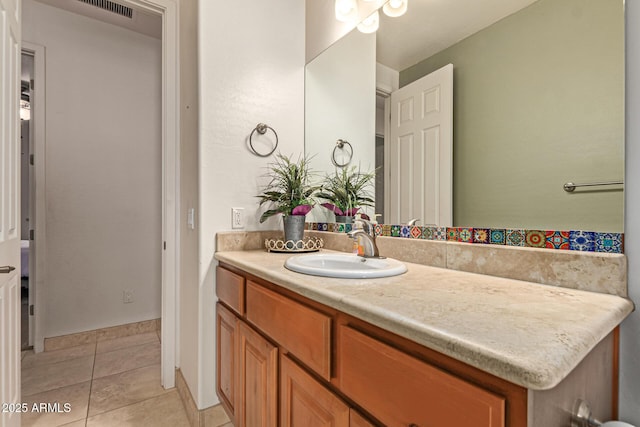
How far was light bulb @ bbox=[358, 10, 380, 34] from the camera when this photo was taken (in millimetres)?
1485

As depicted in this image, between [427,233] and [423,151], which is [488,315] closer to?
[427,233]

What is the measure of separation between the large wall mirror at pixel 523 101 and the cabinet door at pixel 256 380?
0.74 metres

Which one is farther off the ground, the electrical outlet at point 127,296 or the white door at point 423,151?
the white door at point 423,151

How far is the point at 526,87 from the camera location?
941 mm

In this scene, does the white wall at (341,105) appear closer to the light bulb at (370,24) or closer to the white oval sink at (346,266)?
the light bulb at (370,24)

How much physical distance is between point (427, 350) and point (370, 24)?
4.93ft

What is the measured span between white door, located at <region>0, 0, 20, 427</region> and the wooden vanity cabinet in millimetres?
769

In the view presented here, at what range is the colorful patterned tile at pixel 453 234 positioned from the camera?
1096mm

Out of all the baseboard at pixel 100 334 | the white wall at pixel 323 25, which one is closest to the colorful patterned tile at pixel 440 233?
the white wall at pixel 323 25

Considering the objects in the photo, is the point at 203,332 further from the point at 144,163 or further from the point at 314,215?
the point at 144,163

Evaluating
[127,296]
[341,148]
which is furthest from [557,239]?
[127,296]

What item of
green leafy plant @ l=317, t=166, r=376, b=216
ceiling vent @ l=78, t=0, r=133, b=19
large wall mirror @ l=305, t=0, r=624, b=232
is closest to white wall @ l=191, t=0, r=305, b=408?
green leafy plant @ l=317, t=166, r=376, b=216

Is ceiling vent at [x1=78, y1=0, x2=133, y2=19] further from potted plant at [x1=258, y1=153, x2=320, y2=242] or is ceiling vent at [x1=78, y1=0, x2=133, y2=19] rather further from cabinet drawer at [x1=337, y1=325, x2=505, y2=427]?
cabinet drawer at [x1=337, y1=325, x2=505, y2=427]

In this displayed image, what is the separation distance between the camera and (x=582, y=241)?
0.82 m
